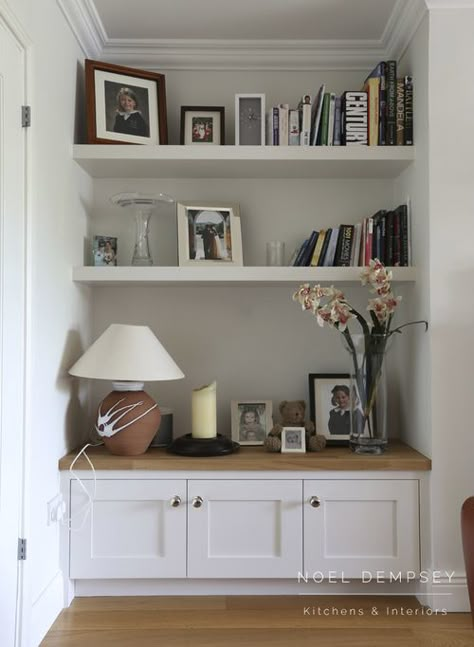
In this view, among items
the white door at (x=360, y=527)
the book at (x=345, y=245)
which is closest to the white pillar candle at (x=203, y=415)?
the white door at (x=360, y=527)

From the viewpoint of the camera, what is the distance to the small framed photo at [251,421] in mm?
2695

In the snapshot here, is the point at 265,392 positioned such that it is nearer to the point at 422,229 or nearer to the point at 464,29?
the point at 422,229

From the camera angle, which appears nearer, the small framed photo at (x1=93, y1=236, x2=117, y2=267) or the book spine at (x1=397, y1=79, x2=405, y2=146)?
the book spine at (x1=397, y1=79, x2=405, y2=146)

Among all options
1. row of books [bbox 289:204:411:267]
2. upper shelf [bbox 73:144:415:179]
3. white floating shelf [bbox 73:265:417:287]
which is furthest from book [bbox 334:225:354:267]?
upper shelf [bbox 73:144:415:179]

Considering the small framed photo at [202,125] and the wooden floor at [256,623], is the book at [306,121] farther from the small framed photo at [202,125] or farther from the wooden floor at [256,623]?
the wooden floor at [256,623]

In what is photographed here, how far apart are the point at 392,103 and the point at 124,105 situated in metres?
1.15

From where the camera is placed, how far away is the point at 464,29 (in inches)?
93.0

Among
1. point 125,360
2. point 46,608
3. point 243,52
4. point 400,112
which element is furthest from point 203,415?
point 243,52

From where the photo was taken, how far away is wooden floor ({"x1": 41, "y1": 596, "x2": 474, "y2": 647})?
2.08 meters

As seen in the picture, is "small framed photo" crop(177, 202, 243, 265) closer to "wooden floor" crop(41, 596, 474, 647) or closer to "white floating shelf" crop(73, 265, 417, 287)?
"white floating shelf" crop(73, 265, 417, 287)

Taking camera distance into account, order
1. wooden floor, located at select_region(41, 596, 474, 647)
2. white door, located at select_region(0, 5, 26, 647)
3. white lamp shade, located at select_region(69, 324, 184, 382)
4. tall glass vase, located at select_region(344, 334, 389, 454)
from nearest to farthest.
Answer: white door, located at select_region(0, 5, 26, 647) < wooden floor, located at select_region(41, 596, 474, 647) < white lamp shade, located at select_region(69, 324, 184, 382) < tall glass vase, located at select_region(344, 334, 389, 454)

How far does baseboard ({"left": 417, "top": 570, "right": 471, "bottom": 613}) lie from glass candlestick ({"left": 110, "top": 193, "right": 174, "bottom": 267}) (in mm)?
1734

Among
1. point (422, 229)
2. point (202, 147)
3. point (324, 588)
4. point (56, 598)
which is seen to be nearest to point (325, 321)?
point (422, 229)

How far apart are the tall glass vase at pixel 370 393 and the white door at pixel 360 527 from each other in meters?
0.17
